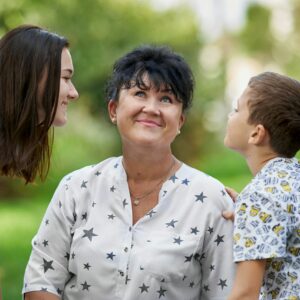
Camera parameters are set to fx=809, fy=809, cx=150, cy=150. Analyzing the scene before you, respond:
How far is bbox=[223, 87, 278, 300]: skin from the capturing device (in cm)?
241

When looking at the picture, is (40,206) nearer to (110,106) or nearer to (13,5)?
(13,5)

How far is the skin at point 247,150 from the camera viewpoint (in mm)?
2410

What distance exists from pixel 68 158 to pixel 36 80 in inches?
321

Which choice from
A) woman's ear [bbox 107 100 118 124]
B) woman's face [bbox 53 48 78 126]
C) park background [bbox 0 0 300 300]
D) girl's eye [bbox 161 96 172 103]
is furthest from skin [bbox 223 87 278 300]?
park background [bbox 0 0 300 300]

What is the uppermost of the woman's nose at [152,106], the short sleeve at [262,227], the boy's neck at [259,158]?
the woman's nose at [152,106]

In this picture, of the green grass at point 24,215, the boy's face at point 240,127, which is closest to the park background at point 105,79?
the green grass at point 24,215

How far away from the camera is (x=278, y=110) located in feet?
8.20

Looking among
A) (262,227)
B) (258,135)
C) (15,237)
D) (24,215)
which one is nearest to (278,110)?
(258,135)

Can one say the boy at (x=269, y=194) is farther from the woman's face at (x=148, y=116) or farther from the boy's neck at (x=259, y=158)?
the woman's face at (x=148, y=116)

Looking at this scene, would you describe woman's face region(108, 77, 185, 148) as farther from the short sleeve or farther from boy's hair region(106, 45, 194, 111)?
the short sleeve

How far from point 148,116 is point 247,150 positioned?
0.36 metres

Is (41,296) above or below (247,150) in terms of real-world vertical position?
below

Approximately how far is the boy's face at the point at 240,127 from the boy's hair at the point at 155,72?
251 millimetres

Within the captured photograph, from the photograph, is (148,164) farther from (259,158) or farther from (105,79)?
(105,79)
